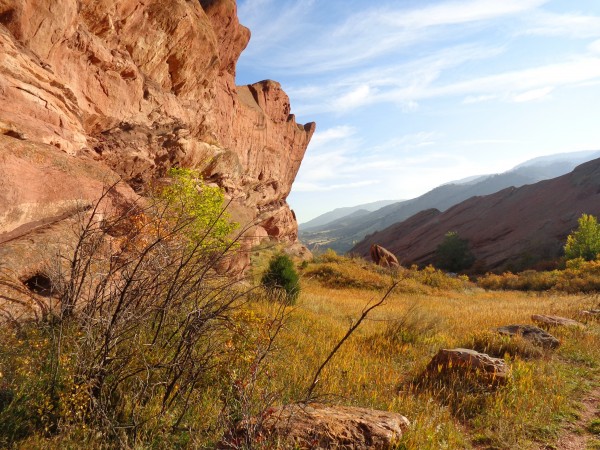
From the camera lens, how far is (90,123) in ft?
57.7

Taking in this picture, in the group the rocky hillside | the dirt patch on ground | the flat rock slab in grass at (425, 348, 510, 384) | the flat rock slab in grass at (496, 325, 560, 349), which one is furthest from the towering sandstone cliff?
the rocky hillside

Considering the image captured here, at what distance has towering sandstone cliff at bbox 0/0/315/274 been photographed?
787cm

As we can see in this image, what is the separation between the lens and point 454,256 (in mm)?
46438

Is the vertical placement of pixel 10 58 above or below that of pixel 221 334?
above

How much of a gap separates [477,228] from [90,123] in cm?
5772

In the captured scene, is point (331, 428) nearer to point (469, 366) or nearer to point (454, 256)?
point (469, 366)

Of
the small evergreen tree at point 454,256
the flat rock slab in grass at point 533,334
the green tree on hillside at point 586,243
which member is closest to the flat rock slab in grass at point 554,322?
the flat rock slab in grass at point 533,334

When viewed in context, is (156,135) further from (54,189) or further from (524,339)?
(524,339)

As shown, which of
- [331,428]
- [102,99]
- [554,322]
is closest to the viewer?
[331,428]

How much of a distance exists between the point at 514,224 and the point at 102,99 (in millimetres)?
56361

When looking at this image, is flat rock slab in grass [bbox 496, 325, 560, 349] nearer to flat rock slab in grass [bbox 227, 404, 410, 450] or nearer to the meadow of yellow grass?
the meadow of yellow grass

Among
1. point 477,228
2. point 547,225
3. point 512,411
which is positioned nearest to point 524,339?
point 512,411

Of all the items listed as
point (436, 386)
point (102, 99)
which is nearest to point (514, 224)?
point (102, 99)

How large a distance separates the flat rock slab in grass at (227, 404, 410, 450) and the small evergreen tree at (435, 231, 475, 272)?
47.4 meters
